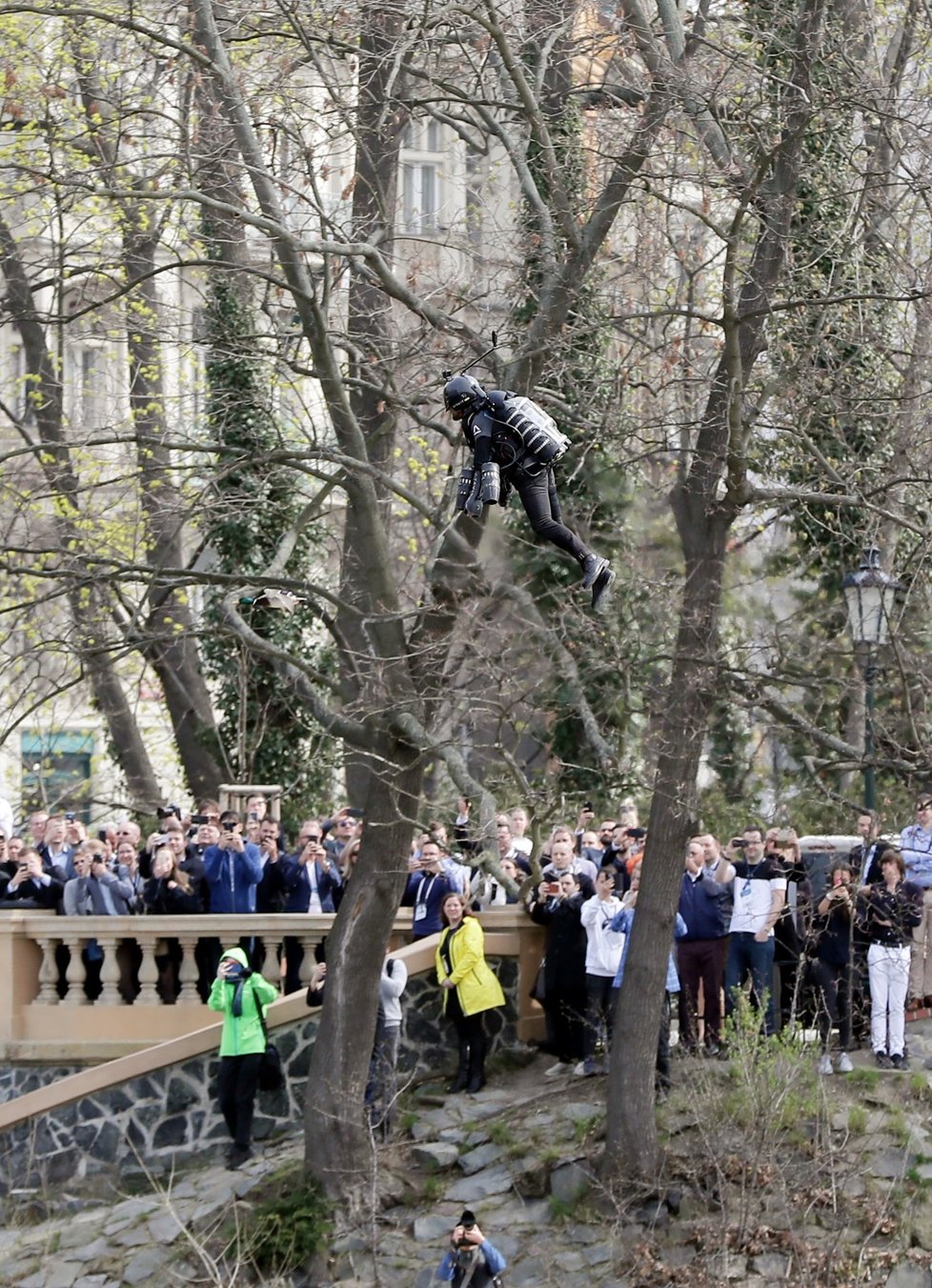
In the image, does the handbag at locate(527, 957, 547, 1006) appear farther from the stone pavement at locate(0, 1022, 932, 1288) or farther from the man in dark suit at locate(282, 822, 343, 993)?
the man in dark suit at locate(282, 822, 343, 993)

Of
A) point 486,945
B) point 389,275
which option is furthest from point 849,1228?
point 389,275

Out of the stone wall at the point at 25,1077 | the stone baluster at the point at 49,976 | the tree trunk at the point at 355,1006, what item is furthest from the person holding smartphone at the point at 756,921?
the stone wall at the point at 25,1077

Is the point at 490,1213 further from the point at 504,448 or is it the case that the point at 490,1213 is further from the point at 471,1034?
the point at 504,448

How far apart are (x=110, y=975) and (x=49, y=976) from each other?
842mm

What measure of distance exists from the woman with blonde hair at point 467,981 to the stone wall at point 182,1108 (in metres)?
0.56

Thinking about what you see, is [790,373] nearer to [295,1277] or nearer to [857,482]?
[857,482]

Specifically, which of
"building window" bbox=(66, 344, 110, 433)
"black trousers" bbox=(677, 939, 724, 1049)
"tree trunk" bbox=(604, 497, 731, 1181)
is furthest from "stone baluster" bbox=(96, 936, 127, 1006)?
"building window" bbox=(66, 344, 110, 433)

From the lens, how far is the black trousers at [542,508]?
11570mm

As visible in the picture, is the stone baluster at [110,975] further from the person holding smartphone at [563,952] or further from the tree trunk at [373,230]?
the person holding smartphone at [563,952]

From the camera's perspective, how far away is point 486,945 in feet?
65.6

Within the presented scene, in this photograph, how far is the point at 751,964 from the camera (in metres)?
18.4

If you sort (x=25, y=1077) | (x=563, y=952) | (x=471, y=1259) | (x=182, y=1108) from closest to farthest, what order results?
(x=471, y=1259) → (x=563, y=952) → (x=182, y=1108) → (x=25, y=1077)

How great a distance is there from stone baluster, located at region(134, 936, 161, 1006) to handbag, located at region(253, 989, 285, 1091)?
1493 millimetres

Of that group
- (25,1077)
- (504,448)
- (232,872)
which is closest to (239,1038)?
(232,872)
